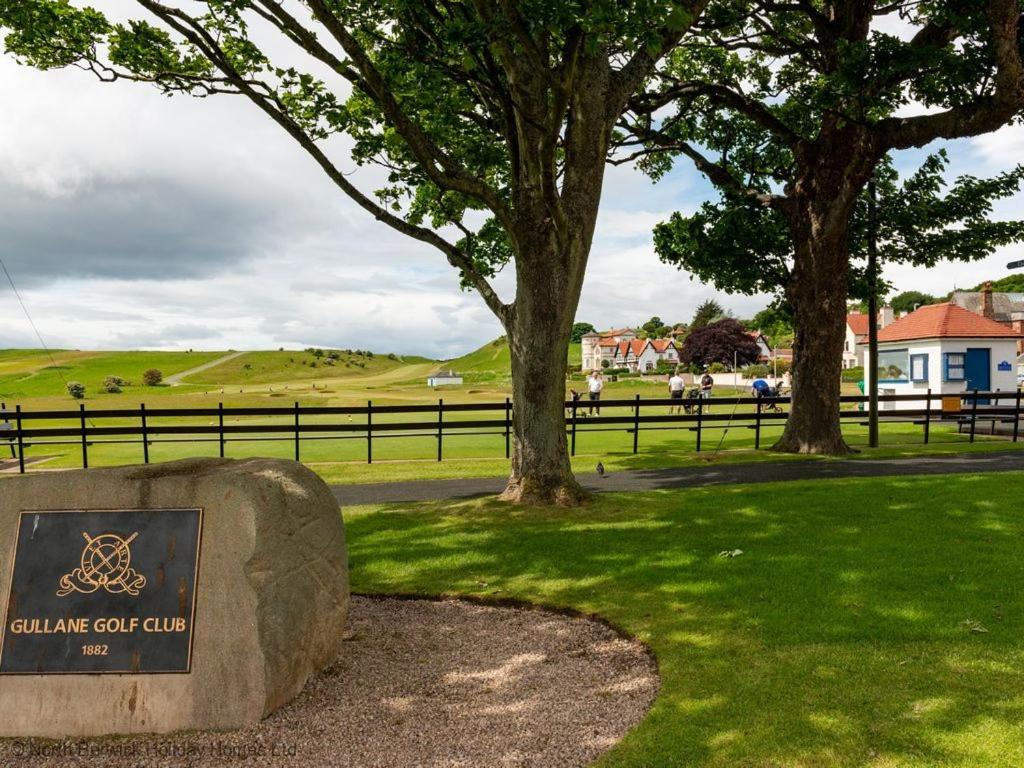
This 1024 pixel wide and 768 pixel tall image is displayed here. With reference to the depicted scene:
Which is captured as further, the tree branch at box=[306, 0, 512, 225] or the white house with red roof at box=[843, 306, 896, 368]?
the white house with red roof at box=[843, 306, 896, 368]

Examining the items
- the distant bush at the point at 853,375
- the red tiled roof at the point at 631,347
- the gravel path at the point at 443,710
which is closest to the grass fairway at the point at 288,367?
the red tiled roof at the point at 631,347

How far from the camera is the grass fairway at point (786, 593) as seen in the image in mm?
4453

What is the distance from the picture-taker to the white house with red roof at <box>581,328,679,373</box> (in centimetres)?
11012

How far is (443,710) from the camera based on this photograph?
5.04 m

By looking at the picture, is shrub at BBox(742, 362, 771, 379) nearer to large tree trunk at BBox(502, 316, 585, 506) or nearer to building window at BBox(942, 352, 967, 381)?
building window at BBox(942, 352, 967, 381)

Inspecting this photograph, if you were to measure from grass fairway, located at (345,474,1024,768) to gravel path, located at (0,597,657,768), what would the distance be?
0.33 metres

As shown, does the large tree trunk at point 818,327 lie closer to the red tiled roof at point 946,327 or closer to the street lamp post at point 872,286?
A: the street lamp post at point 872,286

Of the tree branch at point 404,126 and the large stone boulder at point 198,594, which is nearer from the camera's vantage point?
the large stone boulder at point 198,594

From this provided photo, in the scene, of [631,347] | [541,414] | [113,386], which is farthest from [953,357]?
[631,347]

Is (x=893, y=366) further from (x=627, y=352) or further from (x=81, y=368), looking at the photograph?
(x=81, y=368)

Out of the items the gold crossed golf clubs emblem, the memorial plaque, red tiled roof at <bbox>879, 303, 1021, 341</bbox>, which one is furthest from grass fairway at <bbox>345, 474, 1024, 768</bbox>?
red tiled roof at <bbox>879, 303, 1021, 341</bbox>

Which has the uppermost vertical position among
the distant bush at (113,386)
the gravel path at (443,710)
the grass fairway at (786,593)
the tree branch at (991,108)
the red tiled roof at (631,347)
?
the tree branch at (991,108)

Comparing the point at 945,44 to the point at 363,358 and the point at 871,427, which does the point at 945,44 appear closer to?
the point at 871,427

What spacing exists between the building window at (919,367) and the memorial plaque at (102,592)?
3615cm
